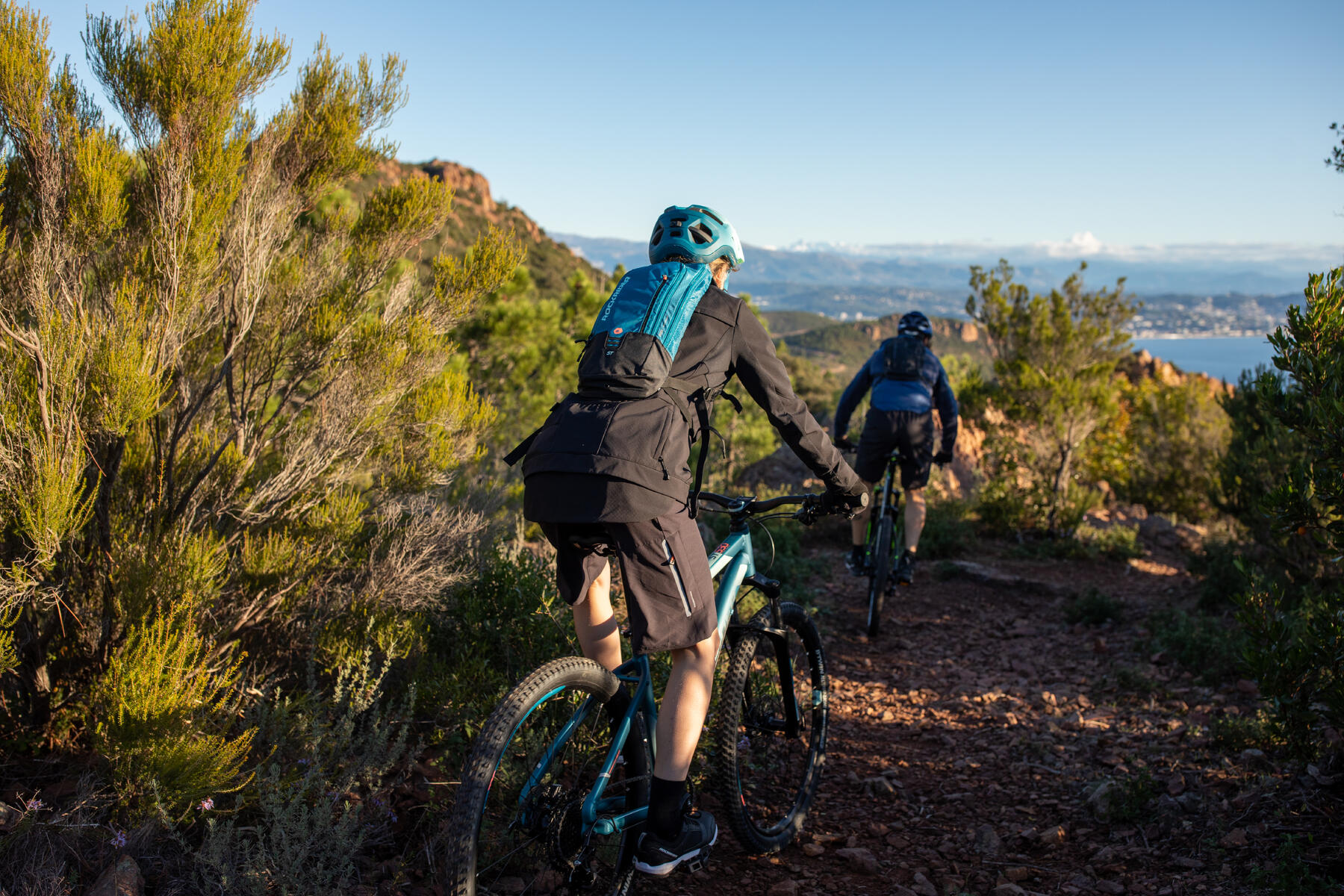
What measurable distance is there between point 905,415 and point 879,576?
1159 mm

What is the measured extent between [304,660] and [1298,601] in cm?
560

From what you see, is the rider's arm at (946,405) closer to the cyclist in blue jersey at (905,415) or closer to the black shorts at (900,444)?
the cyclist in blue jersey at (905,415)

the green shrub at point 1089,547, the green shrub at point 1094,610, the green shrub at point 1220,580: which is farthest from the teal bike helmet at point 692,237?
the green shrub at point 1089,547

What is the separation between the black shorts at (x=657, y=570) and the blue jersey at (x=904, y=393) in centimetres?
348

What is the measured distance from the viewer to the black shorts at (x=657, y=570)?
6.38ft

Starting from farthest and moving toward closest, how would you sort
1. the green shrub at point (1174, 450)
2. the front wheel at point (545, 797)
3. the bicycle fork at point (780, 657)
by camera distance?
the green shrub at point (1174, 450)
the bicycle fork at point (780, 657)
the front wheel at point (545, 797)

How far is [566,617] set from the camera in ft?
11.5

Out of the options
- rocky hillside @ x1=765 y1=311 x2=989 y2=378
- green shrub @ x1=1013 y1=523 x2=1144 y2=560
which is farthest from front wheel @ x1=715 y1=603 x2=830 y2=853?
rocky hillside @ x1=765 y1=311 x2=989 y2=378

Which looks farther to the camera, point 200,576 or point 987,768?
point 987,768

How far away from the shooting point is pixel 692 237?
232 cm

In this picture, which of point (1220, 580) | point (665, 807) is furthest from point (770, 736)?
point (1220, 580)

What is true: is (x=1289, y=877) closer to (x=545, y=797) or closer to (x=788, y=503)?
(x=788, y=503)

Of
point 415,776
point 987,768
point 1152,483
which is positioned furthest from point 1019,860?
point 1152,483

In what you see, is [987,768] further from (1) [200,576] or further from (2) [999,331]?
(2) [999,331]
